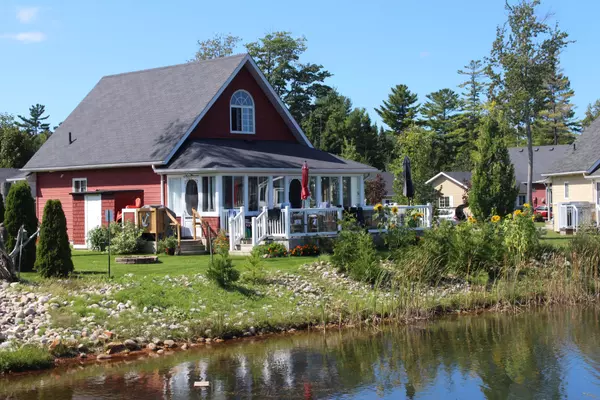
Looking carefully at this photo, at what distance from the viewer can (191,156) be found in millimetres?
27797

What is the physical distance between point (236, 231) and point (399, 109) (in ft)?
203

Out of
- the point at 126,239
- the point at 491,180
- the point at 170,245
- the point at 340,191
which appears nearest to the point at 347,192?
the point at 340,191

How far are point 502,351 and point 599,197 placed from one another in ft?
75.7

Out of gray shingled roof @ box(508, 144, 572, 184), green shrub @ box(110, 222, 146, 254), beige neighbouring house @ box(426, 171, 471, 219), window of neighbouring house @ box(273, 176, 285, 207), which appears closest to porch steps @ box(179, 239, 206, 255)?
green shrub @ box(110, 222, 146, 254)

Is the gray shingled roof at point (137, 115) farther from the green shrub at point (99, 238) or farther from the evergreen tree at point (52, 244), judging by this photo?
the evergreen tree at point (52, 244)

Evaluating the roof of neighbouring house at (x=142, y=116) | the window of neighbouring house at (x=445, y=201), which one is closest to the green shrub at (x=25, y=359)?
the roof of neighbouring house at (x=142, y=116)

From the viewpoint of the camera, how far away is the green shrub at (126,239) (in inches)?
1041

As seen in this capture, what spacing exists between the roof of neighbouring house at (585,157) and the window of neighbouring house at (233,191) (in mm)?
17614

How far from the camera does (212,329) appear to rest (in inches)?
658

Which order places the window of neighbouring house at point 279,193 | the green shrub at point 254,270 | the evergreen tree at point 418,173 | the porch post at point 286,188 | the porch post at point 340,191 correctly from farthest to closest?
the evergreen tree at point 418,173 → the porch post at point 340,191 → the window of neighbouring house at point 279,193 → the porch post at point 286,188 → the green shrub at point 254,270

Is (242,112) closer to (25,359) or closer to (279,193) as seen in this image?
(279,193)

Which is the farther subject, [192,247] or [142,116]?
[142,116]

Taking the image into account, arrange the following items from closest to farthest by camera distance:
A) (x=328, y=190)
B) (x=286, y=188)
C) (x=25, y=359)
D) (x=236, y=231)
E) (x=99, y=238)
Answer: (x=25, y=359) < (x=236, y=231) < (x=99, y=238) < (x=286, y=188) < (x=328, y=190)

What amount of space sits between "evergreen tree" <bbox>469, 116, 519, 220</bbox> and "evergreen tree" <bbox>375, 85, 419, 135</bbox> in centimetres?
4931
